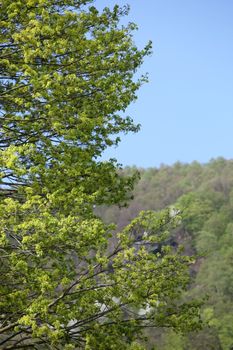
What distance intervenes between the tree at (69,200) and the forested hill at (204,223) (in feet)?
154

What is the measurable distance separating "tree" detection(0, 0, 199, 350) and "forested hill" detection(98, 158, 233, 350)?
47087 millimetres

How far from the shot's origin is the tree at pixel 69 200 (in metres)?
8.13

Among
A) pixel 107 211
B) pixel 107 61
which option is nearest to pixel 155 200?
pixel 107 211

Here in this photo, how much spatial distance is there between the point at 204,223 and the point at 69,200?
13266cm

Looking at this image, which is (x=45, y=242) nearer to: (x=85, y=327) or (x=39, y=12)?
(x=85, y=327)

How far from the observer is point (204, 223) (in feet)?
455

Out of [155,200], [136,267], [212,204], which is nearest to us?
[136,267]

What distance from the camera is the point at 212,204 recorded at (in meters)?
148

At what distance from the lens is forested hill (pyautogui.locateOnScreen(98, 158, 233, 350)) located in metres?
72.5

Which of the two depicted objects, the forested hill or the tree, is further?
the forested hill

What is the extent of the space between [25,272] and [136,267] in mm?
1974

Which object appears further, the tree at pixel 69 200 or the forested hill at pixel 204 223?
the forested hill at pixel 204 223

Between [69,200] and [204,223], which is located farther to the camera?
[204,223]

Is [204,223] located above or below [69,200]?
above
